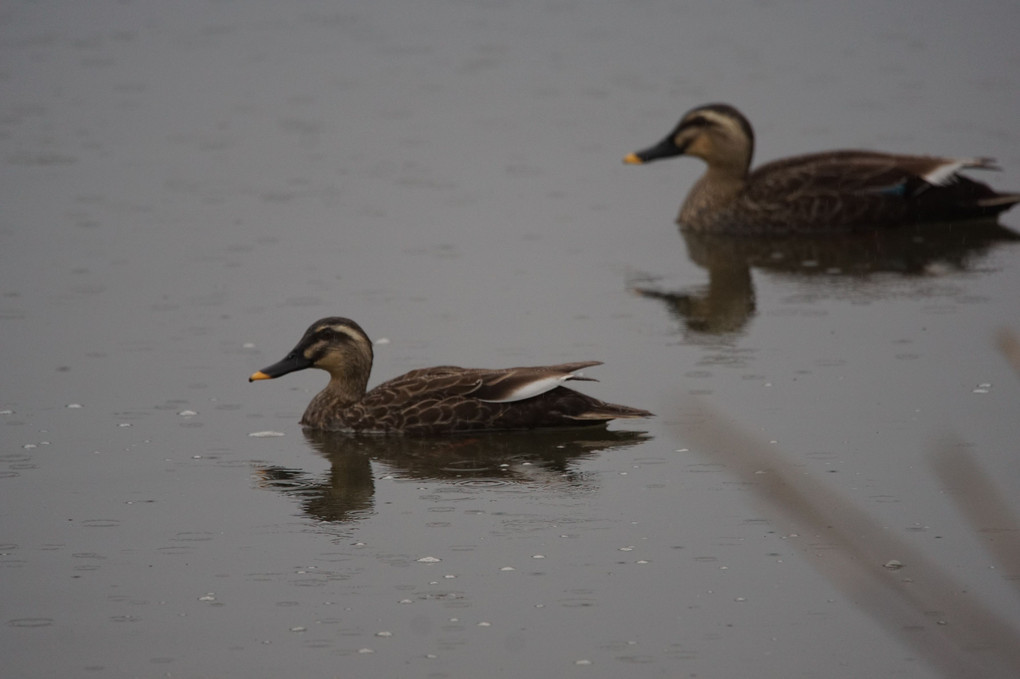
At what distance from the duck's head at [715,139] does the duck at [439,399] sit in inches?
250

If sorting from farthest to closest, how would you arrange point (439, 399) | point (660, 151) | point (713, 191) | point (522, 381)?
point (660, 151) → point (713, 191) → point (439, 399) → point (522, 381)

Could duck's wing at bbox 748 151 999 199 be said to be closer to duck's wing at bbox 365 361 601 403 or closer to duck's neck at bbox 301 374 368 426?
duck's wing at bbox 365 361 601 403

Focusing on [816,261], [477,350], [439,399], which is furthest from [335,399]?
[816,261]

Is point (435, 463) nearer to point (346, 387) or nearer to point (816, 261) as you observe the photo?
point (346, 387)

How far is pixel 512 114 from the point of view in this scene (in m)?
19.5

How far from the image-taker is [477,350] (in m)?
11.6

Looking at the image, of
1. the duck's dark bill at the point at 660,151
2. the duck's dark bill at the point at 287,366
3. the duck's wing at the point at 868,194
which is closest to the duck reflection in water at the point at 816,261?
the duck's wing at the point at 868,194

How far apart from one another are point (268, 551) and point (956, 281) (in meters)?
7.21

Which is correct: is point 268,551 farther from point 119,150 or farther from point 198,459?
point 119,150

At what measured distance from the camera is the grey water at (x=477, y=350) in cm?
723

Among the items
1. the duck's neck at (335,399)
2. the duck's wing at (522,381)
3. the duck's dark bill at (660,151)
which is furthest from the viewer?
the duck's dark bill at (660,151)

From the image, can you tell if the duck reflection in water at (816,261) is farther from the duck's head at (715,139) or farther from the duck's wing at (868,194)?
the duck's head at (715,139)

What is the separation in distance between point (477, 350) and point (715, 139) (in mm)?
5298

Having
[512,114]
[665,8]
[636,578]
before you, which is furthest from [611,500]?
[665,8]
